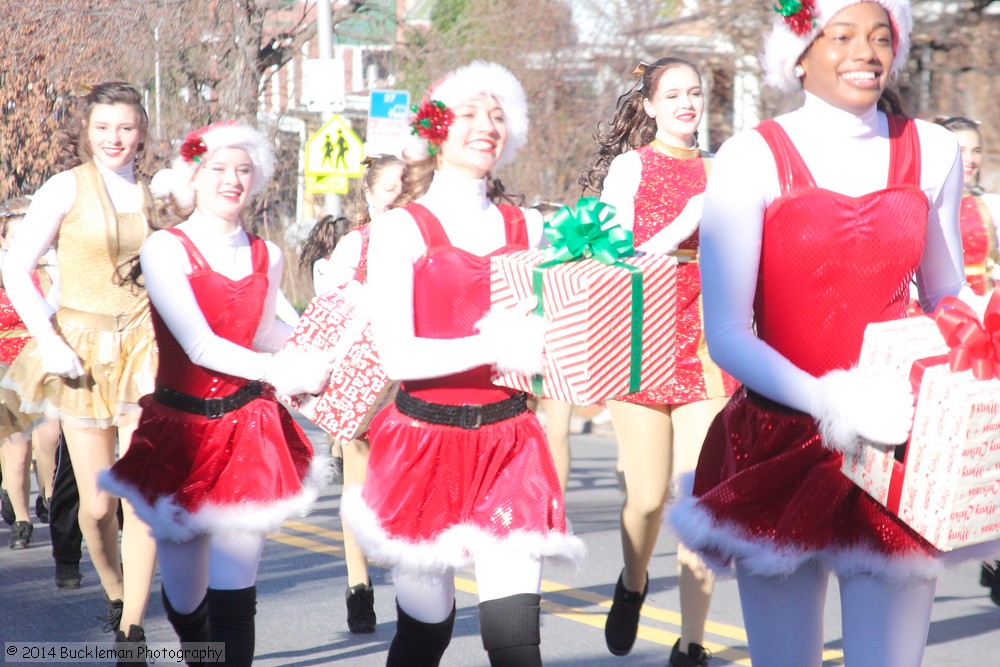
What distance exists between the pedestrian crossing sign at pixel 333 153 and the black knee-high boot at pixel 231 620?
11.8 m

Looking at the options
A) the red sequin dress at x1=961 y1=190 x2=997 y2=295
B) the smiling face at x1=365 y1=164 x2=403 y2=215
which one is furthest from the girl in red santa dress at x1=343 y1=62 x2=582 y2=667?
the red sequin dress at x1=961 y1=190 x2=997 y2=295

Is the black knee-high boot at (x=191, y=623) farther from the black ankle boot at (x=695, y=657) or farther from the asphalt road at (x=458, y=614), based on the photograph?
the black ankle boot at (x=695, y=657)

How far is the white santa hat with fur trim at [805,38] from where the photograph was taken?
3.06m

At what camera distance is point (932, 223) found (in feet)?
10.4

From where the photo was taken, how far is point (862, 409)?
2.67m

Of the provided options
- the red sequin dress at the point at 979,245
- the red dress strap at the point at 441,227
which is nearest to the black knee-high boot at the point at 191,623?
the red dress strap at the point at 441,227

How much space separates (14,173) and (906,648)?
9.33m

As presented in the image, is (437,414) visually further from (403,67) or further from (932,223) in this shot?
(403,67)

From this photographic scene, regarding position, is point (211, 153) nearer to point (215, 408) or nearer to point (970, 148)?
point (215, 408)

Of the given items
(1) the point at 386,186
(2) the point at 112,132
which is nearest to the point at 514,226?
(2) the point at 112,132

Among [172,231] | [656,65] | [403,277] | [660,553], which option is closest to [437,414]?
[403,277]

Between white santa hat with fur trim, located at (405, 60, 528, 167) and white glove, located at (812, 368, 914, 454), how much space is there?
167cm

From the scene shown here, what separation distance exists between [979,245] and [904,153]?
4005 mm

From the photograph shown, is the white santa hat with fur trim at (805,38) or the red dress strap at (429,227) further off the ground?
the white santa hat with fur trim at (805,38)
